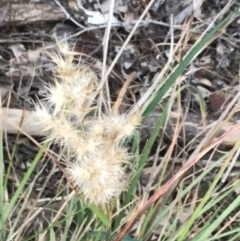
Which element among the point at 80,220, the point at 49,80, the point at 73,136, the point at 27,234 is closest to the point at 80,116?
the point at 73,136

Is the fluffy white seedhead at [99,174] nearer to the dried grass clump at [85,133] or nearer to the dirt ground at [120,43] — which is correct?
the dried grass clump at [85,133]

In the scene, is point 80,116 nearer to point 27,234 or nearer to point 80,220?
point 80,220

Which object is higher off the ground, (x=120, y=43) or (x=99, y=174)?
(x=99, y=174)

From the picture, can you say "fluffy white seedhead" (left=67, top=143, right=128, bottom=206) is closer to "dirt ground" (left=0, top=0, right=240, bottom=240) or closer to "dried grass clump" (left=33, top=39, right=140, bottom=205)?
"dried grass clump" (left=33, top=39, right=140, bottom=205)

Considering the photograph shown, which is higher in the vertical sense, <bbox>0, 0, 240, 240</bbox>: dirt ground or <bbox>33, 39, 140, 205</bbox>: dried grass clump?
<bbox>33, 39, 140, 205</bbox>: dried grass clump

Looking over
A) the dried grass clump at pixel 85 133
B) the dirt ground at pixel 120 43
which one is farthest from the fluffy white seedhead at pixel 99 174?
the dirt ground at pixel 120 43

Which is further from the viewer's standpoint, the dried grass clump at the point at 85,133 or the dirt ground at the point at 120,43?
the dirt ground at the point at 120,43

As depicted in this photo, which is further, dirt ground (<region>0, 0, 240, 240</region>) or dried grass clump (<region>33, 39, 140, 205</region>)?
dirt ground (<region>0, 0, 240, 240</region>)

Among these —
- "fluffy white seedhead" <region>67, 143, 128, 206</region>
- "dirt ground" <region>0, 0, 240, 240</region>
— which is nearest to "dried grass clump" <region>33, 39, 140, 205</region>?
"fluffy white seedhead" <region>67, 143, 128, 206</region>

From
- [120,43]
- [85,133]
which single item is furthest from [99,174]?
[120,43]

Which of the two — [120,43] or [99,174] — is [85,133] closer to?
[99,174]

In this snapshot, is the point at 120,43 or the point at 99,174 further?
the point at 120,43
